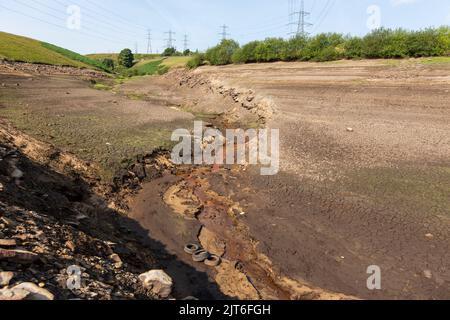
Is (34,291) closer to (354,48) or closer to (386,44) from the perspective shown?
(386,44)

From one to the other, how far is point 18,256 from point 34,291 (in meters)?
0.84

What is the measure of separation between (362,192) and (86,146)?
34.8 ft

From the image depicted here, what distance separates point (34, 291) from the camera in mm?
4008

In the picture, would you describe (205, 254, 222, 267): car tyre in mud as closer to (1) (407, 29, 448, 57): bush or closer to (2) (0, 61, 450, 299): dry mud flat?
(2) (0, 61, 450, 299): dry mud flat

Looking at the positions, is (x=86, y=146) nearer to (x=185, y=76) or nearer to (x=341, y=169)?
(x=341, y=169)

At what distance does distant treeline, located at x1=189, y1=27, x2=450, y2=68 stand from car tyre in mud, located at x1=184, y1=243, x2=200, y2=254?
24.2m

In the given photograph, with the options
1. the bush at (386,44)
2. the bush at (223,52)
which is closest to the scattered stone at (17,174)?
the bush at (386,44)

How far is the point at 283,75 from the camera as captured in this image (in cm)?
2900

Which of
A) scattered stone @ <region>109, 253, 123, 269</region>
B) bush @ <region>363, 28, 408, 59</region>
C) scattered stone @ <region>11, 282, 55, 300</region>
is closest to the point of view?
scattered stone @ <region>11, 282, 55, 300</region>

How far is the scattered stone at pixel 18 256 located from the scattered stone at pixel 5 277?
41 centimetres

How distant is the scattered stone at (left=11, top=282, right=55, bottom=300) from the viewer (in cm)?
391

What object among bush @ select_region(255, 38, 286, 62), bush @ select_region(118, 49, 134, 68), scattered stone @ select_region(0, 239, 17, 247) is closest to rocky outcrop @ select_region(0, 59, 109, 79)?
bush @ select_region(255, 38, 286, 62)

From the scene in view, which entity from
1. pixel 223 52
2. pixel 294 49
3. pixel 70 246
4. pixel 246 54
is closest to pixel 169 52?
pixel 223 52

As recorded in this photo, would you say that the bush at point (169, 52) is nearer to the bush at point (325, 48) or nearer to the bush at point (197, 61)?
the bush at point (197, 61)
